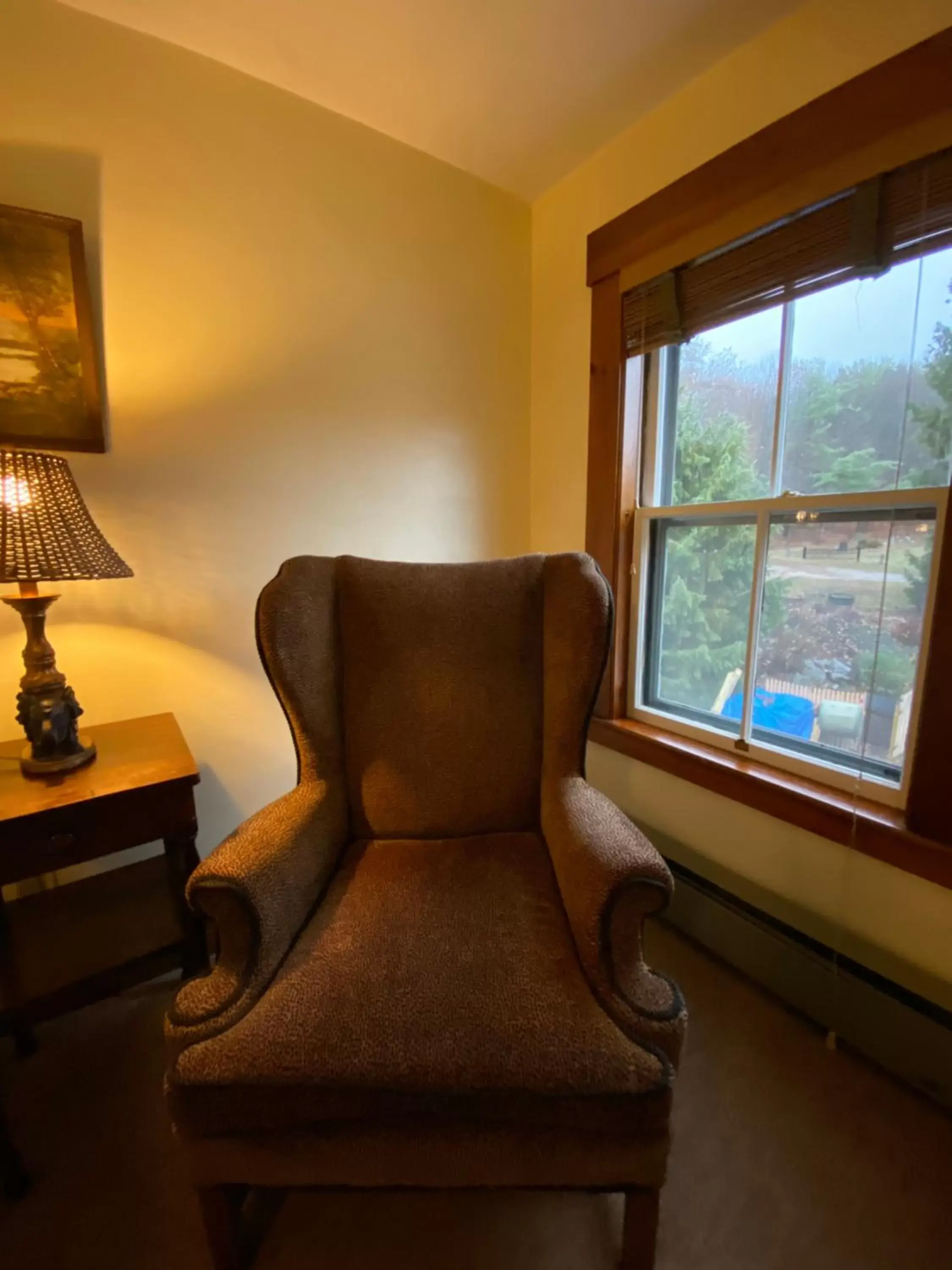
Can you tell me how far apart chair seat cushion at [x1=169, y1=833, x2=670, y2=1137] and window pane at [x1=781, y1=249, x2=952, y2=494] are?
45.8 inches

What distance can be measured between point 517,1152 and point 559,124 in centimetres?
225

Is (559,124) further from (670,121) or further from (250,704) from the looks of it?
(250,704)

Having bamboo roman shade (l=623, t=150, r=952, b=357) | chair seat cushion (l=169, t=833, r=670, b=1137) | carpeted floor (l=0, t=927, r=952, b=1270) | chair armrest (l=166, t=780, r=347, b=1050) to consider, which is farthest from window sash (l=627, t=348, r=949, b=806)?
chair armrest (l=166, t=780, r=347, b=1050)

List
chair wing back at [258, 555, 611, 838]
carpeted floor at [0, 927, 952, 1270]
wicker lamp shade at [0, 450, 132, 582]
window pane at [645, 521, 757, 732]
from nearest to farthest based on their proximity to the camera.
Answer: carpeted floor at [0, 927, 952, 1270], wicker lamp shade at [0, 450, 132, 582], chair wing back at [258, 555, 611, 838], window pane at [645, 521, 757, 732]

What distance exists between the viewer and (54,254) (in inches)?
47.3

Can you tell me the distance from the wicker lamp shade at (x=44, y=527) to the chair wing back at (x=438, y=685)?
0.37 meters

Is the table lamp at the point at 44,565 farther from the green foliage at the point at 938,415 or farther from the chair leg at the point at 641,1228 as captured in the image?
the green foliage at the point at 938,415

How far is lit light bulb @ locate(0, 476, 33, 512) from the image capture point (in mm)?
985

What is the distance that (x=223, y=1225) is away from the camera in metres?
0.80

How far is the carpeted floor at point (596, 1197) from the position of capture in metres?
0.87

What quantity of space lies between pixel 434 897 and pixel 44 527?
1.00 meters

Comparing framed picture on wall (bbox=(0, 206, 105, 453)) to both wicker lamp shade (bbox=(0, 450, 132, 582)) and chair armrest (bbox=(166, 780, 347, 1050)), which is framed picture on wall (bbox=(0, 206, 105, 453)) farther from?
chair armrest (bbox=(166, 780, 347, 1050))

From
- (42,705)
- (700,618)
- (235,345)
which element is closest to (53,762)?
(42,705)

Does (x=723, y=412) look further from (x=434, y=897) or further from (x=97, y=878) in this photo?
(x=97, y=878)
